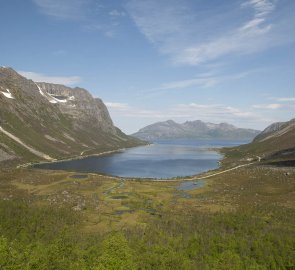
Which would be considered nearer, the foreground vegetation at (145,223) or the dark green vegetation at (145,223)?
the dark green vegetation at (145,223)

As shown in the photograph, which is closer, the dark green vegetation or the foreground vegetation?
the dark green vegetation

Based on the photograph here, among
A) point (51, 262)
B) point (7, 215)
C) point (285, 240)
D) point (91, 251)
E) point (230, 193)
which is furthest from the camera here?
point (230, 193)

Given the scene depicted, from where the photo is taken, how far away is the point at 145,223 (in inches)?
3942

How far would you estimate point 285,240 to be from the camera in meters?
77.4

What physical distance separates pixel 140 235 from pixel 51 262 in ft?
119

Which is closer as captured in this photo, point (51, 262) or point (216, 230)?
point (51, 262)

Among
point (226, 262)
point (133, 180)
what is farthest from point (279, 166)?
point (226, 262)

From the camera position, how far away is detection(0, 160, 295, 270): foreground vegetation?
5834 cm

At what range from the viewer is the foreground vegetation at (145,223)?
2297 inches

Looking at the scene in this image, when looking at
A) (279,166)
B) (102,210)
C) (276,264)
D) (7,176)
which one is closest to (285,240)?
(276,264)

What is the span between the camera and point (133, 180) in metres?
186

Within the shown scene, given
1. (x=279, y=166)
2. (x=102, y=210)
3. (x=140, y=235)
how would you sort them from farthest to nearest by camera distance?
(x=279, y=166), (x=102, y=210), (x=140, y=235)

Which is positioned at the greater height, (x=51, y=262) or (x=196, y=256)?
(x=51, y=262)

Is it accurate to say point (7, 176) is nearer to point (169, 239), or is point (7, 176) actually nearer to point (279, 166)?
point (169, 239)
